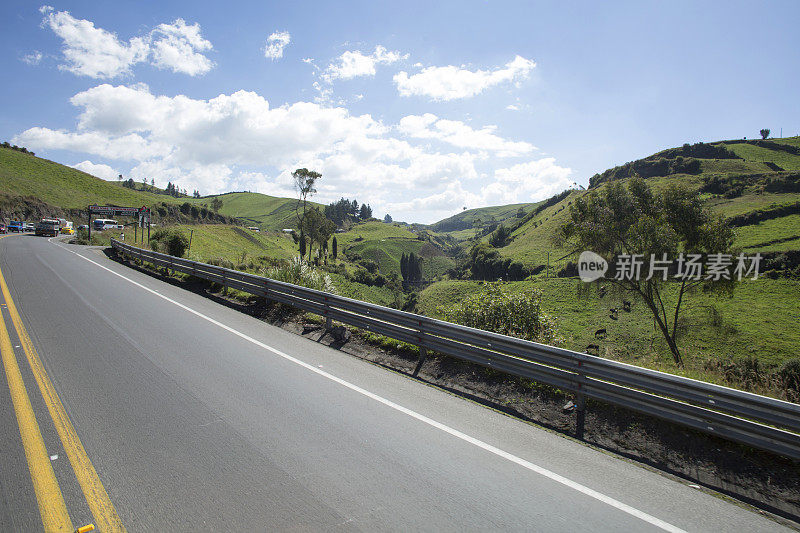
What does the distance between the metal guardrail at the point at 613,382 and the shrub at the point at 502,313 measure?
139 inches

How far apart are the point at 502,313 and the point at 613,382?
562cm

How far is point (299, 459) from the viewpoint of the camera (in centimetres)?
384

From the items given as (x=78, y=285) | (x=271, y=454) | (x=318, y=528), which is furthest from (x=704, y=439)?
(x=78, y=285)

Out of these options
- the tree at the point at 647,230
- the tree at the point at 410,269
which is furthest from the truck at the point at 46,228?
the tree at the point at 410,269

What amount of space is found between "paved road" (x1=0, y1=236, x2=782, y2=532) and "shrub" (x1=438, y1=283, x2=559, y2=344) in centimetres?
459

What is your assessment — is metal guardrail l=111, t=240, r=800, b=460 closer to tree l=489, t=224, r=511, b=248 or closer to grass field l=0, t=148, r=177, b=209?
grass field l=0, t=148, r=177, b=209

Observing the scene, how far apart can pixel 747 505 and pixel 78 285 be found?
17351 millimetres

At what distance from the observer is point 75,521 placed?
2891 mm

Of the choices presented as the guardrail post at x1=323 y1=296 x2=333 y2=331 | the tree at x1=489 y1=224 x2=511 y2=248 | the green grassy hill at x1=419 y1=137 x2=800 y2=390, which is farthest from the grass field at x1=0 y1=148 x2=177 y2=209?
the tree at x1=489 y1=224 x2=511 y2=248

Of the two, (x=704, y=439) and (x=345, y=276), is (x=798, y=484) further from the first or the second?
(x=345, y=276)

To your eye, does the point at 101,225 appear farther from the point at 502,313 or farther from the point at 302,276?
the point at 502,313

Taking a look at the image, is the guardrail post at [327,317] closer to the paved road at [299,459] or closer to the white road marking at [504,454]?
the white road marking at [504,454]

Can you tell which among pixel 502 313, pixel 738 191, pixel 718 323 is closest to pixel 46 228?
pixel 502 313

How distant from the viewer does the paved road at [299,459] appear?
3.10 meters
